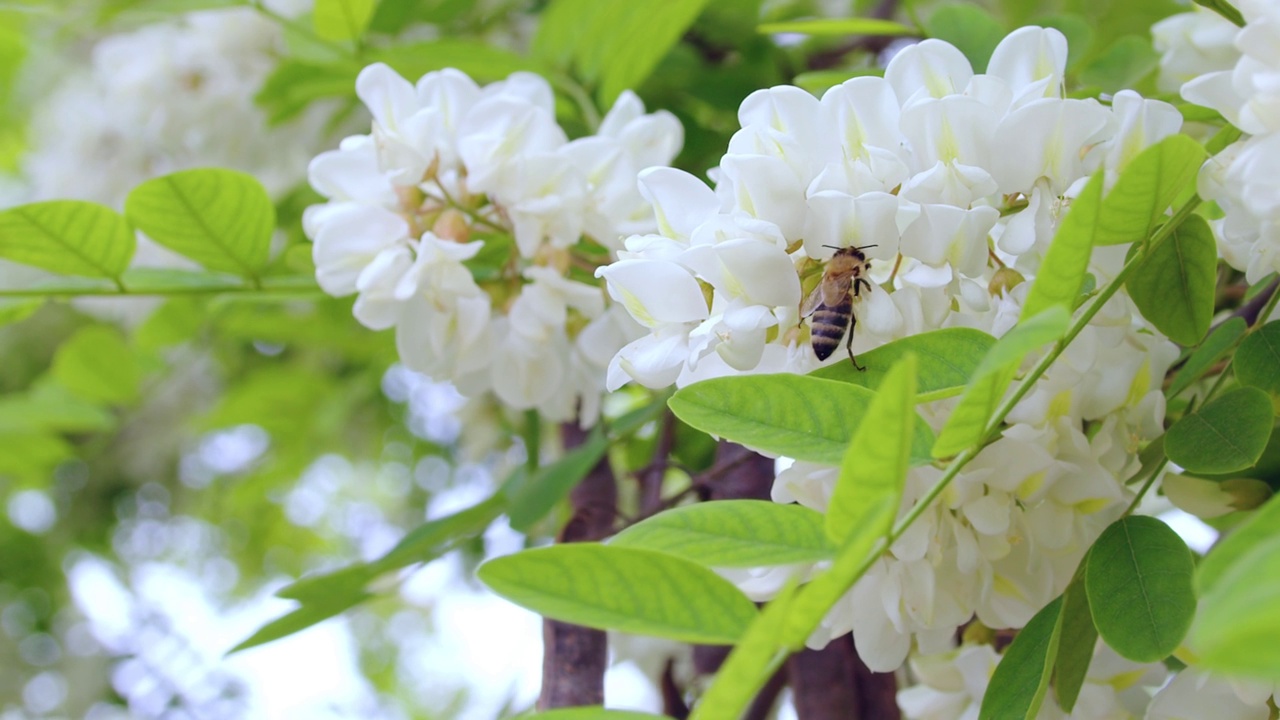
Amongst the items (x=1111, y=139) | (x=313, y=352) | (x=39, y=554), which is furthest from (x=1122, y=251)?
(x=39, y=554)

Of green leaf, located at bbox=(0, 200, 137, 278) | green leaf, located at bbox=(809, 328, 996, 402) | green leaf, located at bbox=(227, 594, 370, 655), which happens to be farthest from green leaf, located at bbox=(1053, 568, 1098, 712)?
green leaf, located at bbox=(0, 200, 137, 278)

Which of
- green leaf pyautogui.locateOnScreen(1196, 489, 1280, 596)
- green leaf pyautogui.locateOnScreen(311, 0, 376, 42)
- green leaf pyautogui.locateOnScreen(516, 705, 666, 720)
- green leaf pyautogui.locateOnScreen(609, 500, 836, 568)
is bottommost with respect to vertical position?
green leaf pyautogui.locateOnScreen(311, 0, 376, 42)

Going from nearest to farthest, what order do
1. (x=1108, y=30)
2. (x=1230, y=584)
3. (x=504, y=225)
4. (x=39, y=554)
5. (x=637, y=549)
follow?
(x=1230, y=584), (x=637, y=549), (x=504, y=225), (x=1108, y=30), (x=39, y=554)

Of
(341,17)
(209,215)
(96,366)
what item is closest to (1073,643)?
(209,215)

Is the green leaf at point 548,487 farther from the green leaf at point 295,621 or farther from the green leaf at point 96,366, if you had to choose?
the green leaf at point 96,366

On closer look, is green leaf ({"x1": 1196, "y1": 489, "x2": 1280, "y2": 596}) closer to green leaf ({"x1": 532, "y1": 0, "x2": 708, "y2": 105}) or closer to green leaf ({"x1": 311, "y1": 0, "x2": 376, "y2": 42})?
green leaf ({"x1": 532, "y1": 0, "x2": 708, "y2": 105})

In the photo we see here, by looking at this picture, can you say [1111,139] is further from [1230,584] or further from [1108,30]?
[1108,30]

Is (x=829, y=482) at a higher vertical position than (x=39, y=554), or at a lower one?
higher
